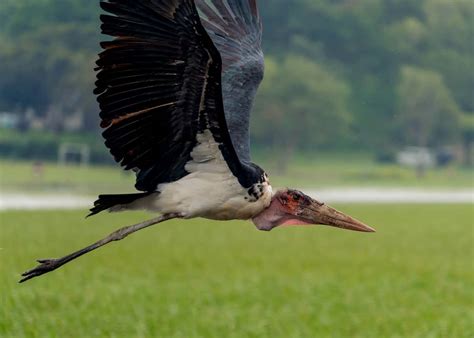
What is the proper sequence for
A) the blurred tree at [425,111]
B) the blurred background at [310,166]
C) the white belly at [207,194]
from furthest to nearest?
1. the blurred tree at [425,111]
2. the blurred background at [310,166]
3. the white belly at [207,194]

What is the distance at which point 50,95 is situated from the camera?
129ft

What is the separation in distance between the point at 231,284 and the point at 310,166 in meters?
41.4

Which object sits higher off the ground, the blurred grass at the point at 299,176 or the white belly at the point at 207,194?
the blurred grass at the point at 299,176

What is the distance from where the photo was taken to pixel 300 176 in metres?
52.6

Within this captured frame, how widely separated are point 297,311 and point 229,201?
828cm

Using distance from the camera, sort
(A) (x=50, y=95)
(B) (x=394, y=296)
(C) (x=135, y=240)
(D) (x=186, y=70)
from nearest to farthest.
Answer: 1. (D) (x=186, y=70)
2. (B) (x=394, y=296)
3. (C) (x=135, y=240)
4. (A) (x=50, y=95)

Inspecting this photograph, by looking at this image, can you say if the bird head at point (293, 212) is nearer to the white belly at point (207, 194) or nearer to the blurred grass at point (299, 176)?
the white belly at point (207, 194)

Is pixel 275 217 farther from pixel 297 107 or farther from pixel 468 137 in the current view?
pixel 468 137

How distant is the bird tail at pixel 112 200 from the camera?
559 cm

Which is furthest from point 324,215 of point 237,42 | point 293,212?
point 237,42

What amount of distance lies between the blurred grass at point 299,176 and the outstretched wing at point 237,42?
2593cm

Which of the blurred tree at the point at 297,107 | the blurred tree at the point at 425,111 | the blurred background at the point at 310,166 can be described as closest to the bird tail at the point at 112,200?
the blurred background at the point at 310,166

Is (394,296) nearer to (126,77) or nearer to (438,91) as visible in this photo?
(126,77)

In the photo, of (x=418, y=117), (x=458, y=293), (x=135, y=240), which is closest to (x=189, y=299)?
(x=458, y=293)
